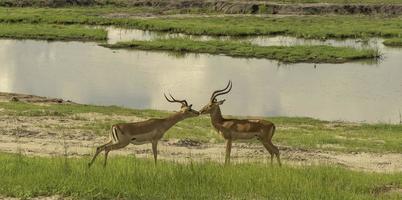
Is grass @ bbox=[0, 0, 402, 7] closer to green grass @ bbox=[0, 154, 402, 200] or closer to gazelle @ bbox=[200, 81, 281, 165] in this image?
gazelle @ bbox=[200, 81, 281, 165]

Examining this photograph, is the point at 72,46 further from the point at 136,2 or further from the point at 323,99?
the point at 136,2

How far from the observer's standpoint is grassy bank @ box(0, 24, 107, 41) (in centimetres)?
4591

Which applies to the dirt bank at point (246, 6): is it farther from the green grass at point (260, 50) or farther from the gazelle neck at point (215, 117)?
the gazelle neck at point (215, 117)

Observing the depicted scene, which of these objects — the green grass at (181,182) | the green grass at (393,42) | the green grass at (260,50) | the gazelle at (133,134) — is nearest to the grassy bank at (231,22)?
the green grass at (393,42)

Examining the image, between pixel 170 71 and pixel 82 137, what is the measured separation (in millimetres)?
Result: 17987

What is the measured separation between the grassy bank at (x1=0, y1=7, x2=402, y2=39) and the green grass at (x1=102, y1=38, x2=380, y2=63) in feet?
18.6

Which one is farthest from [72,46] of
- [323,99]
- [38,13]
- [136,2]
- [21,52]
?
[136,2]

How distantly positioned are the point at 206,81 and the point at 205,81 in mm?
48

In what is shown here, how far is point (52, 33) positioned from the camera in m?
46.6

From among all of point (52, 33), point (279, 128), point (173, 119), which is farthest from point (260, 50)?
point (173, 119)

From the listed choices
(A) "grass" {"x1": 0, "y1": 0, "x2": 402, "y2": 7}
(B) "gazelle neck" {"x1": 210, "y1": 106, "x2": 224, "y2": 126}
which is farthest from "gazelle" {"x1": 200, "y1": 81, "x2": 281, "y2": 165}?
(A) "grass" {"x1": 0, "y1": 0, "x2": 402, "y2": 7}

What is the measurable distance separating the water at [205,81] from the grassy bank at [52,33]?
3.20 meters

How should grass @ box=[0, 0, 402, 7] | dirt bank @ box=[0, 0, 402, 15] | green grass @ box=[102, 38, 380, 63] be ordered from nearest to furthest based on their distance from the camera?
green grass @ box=[102, 38, 380, 63]
dirt bank @ box=[0, 0, 402, 15]
grass @ box=[0, 0, 402, 7]

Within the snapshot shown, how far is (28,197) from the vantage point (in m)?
9.06
